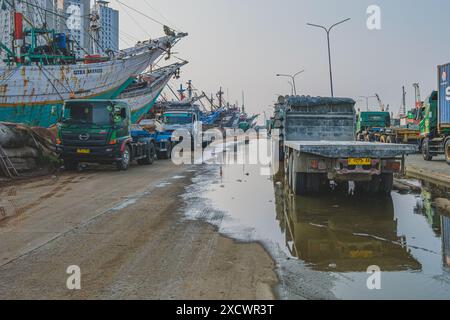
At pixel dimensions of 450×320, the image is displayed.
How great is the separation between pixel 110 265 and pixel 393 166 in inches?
249

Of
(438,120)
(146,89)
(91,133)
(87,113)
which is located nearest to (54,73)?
(146,89)

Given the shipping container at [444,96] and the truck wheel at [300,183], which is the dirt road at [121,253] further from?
the shipping container at [444,96]

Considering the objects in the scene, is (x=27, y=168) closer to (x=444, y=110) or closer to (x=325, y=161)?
(x=325, y=161)

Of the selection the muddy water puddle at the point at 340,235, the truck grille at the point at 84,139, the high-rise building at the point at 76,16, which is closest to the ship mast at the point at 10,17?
the high-rise building at the point at 76,16

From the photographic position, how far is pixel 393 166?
9.36 metres

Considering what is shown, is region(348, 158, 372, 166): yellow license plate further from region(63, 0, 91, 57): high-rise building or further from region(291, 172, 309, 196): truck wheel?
region(63, 0, 91, 57): high-rise building

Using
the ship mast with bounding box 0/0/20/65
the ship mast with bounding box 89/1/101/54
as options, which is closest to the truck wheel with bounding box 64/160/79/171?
the ship mast with bounding box 0/0/20/65

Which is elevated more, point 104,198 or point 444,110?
point 444,110

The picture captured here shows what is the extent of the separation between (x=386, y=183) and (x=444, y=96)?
37.3 feet

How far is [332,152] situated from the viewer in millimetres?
9039

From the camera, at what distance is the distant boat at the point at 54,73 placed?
1693 inches

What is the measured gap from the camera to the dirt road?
4668 mm

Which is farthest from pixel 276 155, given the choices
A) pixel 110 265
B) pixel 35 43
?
pixel 35 43

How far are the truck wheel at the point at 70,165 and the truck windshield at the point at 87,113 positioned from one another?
154 cm
